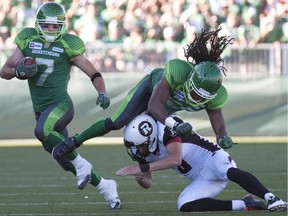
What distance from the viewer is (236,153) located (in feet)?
41.9

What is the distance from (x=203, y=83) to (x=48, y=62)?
1.75m

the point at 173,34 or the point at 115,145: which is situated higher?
the point at 173,34

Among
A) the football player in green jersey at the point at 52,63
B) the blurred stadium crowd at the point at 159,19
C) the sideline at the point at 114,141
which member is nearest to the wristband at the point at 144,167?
the football player in green jersey at the point at 52,63

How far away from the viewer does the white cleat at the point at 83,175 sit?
7422mm

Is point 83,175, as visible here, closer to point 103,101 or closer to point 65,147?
point 65,147

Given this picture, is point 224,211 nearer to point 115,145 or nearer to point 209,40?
point 209,40

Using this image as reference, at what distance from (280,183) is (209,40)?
2.17m

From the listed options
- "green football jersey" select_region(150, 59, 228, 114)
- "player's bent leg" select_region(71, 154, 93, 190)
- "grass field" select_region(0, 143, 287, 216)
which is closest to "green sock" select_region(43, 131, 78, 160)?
"player's bent leg" select_region(71, 154, 93, 190)

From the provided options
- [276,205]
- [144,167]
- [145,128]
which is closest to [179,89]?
[145,128]

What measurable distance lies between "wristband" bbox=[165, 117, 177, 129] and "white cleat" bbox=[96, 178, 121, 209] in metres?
0.93

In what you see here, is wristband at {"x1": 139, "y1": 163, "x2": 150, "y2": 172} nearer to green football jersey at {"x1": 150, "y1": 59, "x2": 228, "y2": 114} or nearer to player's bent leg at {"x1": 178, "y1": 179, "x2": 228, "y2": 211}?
player's bent leg at {"x1": 178, "y1": 179, "x2": 228, "y2": 211}

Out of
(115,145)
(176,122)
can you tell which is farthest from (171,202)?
(115,145)

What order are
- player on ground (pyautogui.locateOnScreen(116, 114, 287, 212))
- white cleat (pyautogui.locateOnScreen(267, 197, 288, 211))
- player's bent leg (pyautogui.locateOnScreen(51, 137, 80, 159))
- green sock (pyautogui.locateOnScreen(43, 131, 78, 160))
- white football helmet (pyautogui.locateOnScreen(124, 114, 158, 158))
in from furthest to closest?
green sock (pyautogui.locateOnScreen(43, 131, 78, 160)) < player's bent leg (pyautogui.locateOnScreen(51, 137, 80, 159)) < white football helmet (pyautogui.locateOnScreen(124, 114, 158, 158)) < player on ground (pyautogui.locateOnScreen(116, 114, 287, 212)) < white cleat (pyautogui.locateOnScreen(267, 197, 288, 211))

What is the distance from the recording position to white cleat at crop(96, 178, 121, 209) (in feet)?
24.6
